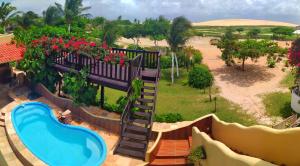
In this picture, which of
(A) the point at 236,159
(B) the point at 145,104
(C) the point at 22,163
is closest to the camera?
(A) the point at 236,159

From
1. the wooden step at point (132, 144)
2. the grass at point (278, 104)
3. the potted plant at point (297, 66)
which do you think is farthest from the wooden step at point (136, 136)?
the potted plant at point (297, 66)

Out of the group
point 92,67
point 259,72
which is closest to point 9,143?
point 92,67

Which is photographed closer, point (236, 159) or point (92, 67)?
point (236, 159)

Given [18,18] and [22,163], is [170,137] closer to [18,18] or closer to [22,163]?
[22,163]

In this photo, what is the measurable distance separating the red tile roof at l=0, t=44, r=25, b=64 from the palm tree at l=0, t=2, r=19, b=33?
107 feet

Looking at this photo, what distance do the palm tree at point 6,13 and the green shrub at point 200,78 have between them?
36320 millimetres

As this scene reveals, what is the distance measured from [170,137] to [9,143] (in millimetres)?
8358

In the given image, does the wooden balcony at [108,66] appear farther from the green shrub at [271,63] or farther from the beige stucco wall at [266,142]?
the green shrub at [271,63]

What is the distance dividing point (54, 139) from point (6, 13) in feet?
137

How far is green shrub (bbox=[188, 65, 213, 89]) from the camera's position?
28.1 meters

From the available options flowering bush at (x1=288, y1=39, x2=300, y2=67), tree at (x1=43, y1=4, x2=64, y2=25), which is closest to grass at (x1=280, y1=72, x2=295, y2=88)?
flowering bush at (x1=288, y1=39, x2=300, y2=67)

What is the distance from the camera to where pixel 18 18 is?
55.1 meters

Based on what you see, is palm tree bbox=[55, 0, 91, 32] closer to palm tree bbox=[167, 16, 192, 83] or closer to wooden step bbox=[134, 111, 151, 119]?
palm tree bbox=[167, 16, 192, 83]

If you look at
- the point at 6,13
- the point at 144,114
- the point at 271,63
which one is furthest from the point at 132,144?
the point at 6,13
